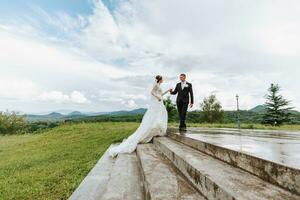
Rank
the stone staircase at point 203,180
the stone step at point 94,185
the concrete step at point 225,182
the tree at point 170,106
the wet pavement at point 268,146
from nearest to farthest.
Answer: the concrete step at point 225,182 < the stone staircase at point 203,180 < the wet pavement at point 268,146 < the stone step at point 94,185 < the tree at point 170,106

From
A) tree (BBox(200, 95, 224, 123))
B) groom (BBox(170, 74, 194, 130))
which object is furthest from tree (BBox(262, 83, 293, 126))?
groom (BBox(170, 74, 194, 130))

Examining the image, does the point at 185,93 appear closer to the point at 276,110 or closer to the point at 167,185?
the point at 167,185

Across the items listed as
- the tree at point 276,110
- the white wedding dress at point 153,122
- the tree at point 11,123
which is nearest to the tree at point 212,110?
the tree at point 276,110

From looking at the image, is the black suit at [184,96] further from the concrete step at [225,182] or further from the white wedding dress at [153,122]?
the concrete step at [225,182]

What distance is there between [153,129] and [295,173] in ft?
21.8

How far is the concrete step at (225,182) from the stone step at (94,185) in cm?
159

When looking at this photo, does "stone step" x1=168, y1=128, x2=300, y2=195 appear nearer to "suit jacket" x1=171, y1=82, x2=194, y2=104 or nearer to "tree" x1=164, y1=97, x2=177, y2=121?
"suit jacket" x1=171, y1=82, x2=194, y2=104

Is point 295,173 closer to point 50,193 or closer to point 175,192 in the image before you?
point 175,192

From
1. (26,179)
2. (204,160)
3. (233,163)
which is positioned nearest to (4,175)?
(26,179)

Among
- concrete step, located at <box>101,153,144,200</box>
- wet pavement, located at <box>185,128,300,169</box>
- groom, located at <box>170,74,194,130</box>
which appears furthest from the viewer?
groom, located at <box>170,74,194,130</box>

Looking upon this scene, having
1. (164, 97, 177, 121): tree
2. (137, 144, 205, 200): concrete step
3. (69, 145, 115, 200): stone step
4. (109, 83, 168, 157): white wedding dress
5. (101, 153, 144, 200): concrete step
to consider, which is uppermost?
(164, 97, 177, 121): tree

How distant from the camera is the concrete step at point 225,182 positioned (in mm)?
2287

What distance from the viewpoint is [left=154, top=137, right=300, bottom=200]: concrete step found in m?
2.29

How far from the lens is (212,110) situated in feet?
180
